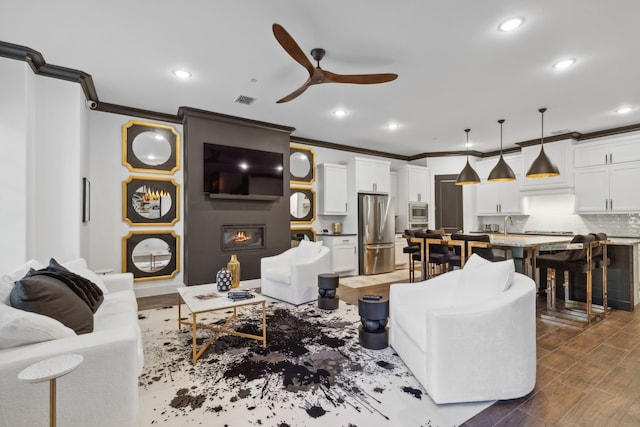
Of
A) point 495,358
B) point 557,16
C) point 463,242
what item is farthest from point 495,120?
point 495,358

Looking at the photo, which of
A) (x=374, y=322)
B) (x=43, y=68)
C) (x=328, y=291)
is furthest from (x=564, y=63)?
(x=43, y=68)

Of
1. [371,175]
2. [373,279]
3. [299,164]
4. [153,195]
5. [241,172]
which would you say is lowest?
[373,279]

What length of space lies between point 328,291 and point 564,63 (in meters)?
3.47

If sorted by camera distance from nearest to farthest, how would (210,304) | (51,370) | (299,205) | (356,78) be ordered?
(51,370), (210,304), (356,78), (299,205)

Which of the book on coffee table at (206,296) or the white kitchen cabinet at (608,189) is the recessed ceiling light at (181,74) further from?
the white kitchen cabinet at (608,189)

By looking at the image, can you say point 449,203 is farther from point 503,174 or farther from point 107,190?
point 107,190

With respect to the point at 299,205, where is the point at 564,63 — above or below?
above

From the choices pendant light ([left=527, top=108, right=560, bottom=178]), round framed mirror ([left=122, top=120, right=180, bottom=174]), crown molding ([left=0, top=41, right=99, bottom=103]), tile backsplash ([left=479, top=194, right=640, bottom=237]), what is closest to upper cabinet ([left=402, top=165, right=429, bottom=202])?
tile backsplash ([left=479, top=194, right=640, bottom=237])

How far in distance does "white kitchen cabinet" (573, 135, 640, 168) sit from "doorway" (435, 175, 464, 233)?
2168mm

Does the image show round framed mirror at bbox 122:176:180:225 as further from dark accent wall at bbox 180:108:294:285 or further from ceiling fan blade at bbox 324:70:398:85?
ceiling fan blade at bbox 324:70:398:85

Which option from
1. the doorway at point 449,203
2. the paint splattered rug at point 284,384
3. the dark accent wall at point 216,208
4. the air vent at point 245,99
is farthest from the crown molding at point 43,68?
the doorway at point 449,203

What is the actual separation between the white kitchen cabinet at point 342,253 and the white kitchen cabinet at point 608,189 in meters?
4.09

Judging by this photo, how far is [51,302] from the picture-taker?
1.71 metres

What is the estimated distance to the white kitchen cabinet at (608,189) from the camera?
499 cm
